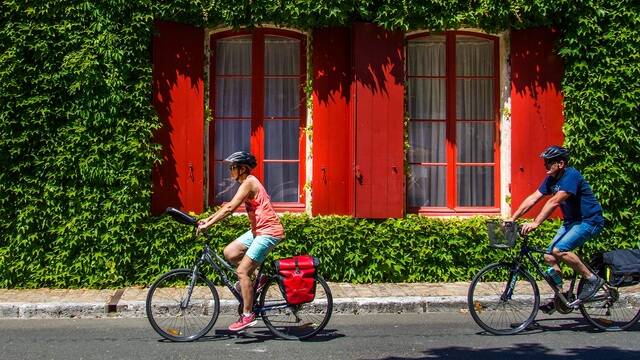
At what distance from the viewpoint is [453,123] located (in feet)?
36.4

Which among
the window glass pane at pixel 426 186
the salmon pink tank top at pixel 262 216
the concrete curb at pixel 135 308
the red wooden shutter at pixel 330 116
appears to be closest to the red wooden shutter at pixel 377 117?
the red wooden shutter at pixel 330 116

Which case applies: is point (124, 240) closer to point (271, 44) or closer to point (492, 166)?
point (271, 44)

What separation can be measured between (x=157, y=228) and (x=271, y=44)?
2.97 metres

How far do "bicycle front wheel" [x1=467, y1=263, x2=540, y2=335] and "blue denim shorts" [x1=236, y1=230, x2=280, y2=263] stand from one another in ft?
6.54

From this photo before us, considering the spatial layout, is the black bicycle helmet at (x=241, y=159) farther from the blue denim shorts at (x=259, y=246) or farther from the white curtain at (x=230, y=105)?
the white curtain at (x=230, y=105)

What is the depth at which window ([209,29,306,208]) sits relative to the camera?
1088 centimetres

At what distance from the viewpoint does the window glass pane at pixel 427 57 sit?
1105cm

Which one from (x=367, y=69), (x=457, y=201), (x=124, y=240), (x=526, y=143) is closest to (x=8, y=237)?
(x=124, y=240)

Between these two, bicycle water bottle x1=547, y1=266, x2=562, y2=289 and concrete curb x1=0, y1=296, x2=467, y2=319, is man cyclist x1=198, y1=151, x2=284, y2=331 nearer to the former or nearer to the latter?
concrete curb x1=0, y1=296, x2=467, y2=319

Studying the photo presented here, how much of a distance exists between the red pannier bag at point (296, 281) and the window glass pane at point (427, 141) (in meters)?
4.12

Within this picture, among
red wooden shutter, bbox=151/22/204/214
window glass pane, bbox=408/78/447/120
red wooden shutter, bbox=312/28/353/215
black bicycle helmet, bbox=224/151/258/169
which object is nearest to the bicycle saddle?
black bicycle helmet, bbox=224/151/258/169

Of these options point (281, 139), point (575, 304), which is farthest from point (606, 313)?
point (281, 139)

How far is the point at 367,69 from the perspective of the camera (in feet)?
34.2

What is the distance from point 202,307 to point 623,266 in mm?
4118
